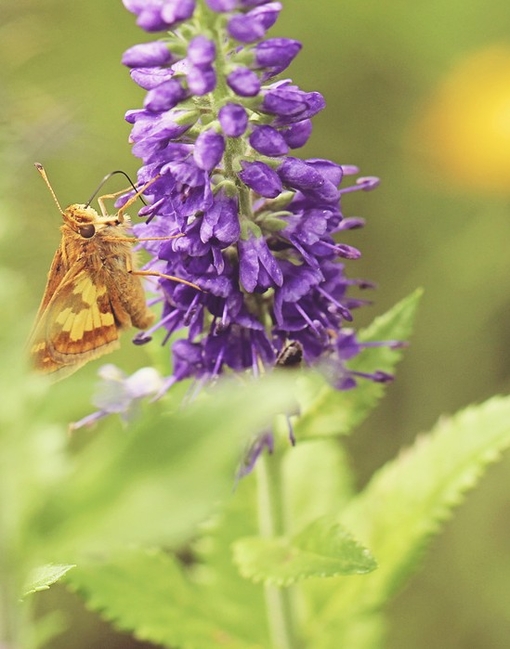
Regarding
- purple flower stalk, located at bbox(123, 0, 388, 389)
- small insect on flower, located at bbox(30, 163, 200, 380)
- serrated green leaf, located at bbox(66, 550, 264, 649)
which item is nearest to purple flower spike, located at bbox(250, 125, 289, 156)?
purple flower stalk, located at bbox(123, 0, 388, 389)

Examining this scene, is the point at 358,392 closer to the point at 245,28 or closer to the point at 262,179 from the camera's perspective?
the point at 262,179

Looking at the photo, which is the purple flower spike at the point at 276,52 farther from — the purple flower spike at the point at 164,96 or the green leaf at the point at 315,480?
the green leaf at the point at 315,480

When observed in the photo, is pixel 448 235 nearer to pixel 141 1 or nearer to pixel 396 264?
pixel 396 264

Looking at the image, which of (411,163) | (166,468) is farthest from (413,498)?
(411,163)

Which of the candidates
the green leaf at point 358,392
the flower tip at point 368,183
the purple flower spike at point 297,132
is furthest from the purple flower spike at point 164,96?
the green leaf at point 358,392

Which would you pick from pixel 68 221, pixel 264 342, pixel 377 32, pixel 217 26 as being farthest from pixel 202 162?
pixel 377 32

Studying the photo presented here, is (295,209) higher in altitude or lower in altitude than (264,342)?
higher
